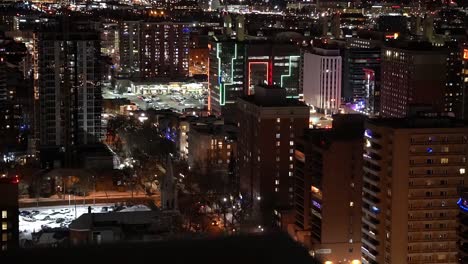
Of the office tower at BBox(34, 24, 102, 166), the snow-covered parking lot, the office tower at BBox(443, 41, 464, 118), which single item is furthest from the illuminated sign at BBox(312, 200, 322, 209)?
the office tower at BBox(443, 41, 464, 118)

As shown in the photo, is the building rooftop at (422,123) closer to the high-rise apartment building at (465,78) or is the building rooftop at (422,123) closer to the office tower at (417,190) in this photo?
the office tower at (417,190)

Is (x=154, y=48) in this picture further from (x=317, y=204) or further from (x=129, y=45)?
(x=317, y=204)

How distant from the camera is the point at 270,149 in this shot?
887cm

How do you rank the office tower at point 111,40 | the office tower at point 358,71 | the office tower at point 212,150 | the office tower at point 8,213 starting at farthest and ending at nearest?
the office tower at point 111,40 < the office tower at point 358,71 < the office tower at point 212,150 < the office tower at point 8,213

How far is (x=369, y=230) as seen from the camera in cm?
633

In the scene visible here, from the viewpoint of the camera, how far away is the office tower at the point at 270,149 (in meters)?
8.73

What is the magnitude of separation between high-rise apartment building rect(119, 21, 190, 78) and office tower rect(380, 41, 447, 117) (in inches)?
264

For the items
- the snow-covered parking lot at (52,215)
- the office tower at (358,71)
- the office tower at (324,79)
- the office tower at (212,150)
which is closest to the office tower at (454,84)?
the office tower at (358,71)

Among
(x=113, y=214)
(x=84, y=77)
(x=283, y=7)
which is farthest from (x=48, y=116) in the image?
(x=283, y=7)

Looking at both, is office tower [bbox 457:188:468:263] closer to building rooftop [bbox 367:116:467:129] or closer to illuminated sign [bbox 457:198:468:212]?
illuminated sign [bbox 457:198:468:212]

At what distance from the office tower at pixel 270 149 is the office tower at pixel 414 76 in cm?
393

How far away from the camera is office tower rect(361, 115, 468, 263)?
6.05 m

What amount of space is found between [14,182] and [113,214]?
6.50ft

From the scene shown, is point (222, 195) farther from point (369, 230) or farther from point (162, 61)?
point (162, 61)
